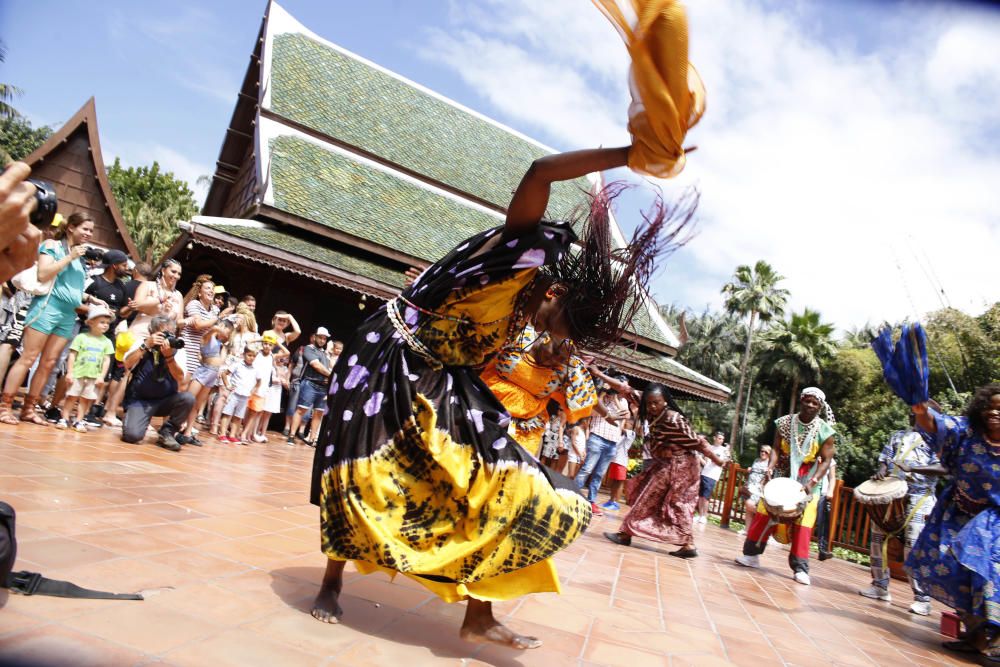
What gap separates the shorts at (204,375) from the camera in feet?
27.1

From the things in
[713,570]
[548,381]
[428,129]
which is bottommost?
[713,570]

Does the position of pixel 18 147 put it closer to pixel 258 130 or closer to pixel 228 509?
pixel 258 130

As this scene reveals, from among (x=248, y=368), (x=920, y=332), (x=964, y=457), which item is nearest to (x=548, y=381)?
(x=920, y=332)

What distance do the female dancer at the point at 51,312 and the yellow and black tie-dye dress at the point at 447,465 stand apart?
4887 mm

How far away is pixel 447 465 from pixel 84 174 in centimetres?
2318

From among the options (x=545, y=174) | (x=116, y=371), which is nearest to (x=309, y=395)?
(x=116, y=371)

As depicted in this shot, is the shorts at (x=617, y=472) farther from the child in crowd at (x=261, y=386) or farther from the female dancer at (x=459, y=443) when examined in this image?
the female dancer at (x=459, y=443)

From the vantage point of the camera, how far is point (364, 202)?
16312mm

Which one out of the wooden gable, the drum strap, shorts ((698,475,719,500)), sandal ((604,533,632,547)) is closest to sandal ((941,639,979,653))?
the drum strap

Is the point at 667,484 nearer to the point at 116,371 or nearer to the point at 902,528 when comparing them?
the point at 902,528

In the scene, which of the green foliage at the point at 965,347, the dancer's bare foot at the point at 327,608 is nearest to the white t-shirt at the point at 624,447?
the dancer's bare foot at the point at 327,608

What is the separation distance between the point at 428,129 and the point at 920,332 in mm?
17703

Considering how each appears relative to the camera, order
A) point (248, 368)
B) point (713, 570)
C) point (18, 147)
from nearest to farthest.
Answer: point (713, 570) → point (248, 368) → point (18, 147)

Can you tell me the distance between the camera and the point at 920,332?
5.37 meters
